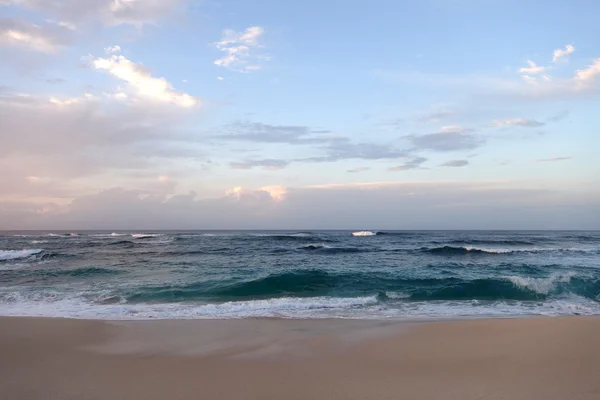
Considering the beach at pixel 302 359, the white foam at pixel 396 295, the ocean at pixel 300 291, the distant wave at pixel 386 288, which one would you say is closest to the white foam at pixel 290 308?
the ocean at pixel 300 291

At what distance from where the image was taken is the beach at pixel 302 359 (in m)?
4.76

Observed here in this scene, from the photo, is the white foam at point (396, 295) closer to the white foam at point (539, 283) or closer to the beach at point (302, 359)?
the beach at point (302, 359)

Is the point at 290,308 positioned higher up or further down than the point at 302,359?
further down

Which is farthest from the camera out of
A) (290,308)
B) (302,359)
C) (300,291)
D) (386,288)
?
(386,288)

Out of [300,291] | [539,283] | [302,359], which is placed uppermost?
[302,359]

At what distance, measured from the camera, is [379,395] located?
4574 mm

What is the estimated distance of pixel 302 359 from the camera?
592 cm

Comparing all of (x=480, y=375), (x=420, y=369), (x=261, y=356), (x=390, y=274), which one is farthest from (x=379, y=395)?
(x=390, y=274)

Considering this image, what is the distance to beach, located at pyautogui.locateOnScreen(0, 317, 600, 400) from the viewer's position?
4.76 metres

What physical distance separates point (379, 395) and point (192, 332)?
4.22m

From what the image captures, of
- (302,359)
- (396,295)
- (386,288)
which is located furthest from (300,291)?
(302,359)

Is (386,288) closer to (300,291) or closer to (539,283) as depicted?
(300,291)

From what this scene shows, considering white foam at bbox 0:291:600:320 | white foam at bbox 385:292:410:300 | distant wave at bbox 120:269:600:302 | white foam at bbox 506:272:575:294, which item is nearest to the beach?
white foam at bbox 0:291:600:320

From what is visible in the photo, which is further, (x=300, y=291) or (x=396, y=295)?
(x=300, y=291)
